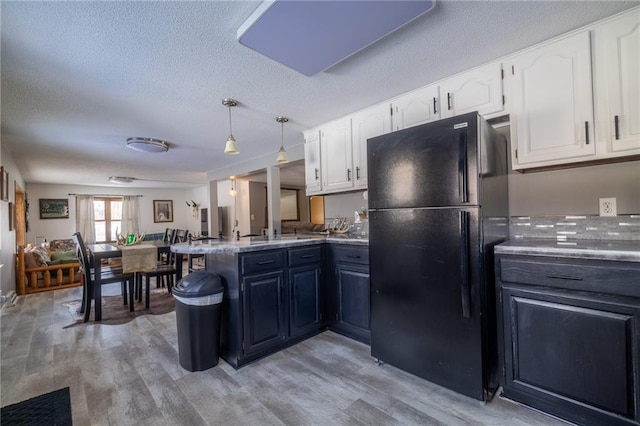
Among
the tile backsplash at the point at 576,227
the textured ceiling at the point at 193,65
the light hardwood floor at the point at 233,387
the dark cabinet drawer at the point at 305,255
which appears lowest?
the light hardwood floor at the point at 233,387

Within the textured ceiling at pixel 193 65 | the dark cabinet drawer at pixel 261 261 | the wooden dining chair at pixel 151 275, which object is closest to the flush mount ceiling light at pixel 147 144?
the textured ceiling at pixel 193 65

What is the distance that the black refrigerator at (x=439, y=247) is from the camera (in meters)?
1.68

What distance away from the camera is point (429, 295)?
6.06 feet

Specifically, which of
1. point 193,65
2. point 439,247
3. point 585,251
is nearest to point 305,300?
point 439,247

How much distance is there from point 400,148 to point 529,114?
2.93ft

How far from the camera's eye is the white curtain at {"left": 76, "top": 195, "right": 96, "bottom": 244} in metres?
8.27

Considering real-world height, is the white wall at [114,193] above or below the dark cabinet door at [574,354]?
above

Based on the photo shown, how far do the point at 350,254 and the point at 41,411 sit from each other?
2290mm

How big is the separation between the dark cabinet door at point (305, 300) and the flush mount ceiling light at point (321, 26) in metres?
1.69

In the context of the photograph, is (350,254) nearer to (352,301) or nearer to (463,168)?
(352,301)

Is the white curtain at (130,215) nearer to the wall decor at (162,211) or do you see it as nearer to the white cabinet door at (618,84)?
the wall decor at (162,211)

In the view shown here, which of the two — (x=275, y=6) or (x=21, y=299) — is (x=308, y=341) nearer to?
(x=275, y=6)

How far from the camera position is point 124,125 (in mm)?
3223

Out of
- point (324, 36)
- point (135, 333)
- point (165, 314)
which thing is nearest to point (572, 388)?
point (324, 36)
